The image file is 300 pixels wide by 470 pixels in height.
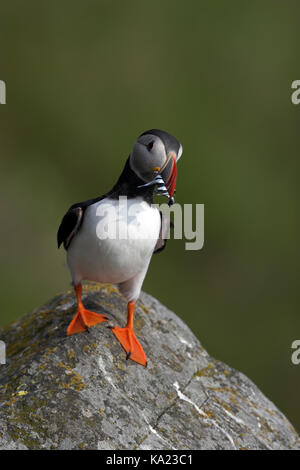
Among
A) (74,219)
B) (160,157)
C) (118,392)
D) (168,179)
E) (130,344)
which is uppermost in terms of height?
(160,157)

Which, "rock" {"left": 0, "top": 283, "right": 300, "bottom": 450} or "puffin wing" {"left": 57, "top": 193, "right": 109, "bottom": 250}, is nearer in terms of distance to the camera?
"rock" {"left": 0, "top": 283, "right": 300, "bottom": 450}

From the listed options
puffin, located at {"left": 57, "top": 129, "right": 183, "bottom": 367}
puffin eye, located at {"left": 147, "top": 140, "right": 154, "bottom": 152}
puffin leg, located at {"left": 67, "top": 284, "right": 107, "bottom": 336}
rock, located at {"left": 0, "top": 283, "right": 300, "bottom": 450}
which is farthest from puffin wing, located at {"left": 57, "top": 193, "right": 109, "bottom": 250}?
rock, located at {"left": 0, "top": 283, "right": 300, "bottom": 450}

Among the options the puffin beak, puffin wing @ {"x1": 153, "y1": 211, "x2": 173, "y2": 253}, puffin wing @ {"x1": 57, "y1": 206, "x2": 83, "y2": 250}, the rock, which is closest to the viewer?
the rock

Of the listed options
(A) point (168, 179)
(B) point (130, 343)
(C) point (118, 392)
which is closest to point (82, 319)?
(B) point (130, 343)

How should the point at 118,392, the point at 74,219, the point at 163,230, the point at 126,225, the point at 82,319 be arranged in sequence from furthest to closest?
the point at 163,230 < the point at 82,319 < the point at 74,219 < the point at 126,225 < the point at 118,392

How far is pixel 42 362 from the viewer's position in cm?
486

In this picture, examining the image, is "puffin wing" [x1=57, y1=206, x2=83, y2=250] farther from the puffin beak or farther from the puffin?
the puffin beak

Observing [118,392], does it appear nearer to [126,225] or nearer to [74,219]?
[126,225]

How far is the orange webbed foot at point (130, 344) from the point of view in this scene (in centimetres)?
521

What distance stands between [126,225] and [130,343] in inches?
34.4

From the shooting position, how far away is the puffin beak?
467 centimetres

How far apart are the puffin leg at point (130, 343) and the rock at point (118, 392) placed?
1.9 inches

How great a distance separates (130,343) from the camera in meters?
5.27

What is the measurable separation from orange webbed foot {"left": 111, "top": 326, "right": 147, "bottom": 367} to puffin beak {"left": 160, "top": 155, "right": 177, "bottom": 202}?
1.16 m
